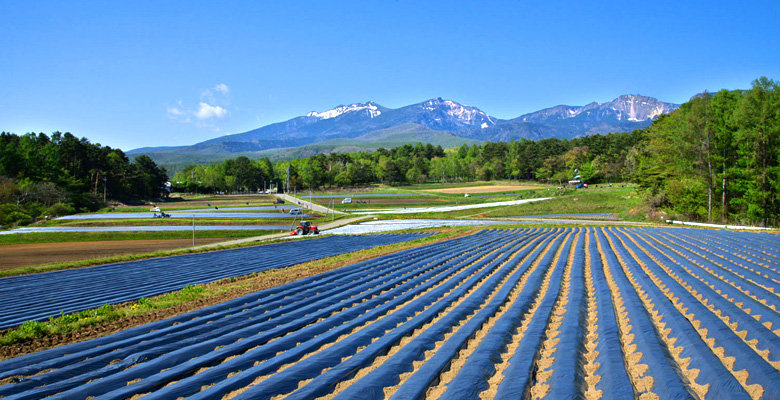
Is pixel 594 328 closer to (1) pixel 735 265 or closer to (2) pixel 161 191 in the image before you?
(1) pixel 735 265

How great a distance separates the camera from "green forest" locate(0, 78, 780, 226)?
34.4 meters

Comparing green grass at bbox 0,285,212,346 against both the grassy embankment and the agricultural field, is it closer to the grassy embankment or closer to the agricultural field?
the grassy embankment

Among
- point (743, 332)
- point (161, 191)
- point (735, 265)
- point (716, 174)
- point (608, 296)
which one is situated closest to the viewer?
point (743, 332)

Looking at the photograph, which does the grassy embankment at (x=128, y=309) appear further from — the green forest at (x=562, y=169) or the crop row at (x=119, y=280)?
the green forest at (x=562, y=169)

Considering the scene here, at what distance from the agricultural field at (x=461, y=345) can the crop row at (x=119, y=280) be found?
5.29 meters

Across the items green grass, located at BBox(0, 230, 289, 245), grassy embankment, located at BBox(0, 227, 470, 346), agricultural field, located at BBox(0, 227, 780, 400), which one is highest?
agricultural field, located at BBox(0, 227, 780, 400)

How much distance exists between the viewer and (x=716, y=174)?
125 feet

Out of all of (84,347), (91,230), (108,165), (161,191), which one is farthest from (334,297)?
(161,191)

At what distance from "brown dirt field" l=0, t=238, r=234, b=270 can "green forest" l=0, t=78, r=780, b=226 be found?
2887cm

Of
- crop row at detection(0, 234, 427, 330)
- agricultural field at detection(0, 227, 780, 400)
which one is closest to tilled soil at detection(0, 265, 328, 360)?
agricultural field at detection(0, 227, 780, 400)

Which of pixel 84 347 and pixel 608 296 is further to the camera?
pixel 608 296

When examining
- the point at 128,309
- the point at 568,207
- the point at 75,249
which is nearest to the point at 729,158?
the point at 568,207

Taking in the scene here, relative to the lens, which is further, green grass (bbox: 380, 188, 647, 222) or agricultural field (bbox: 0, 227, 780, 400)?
green grass (bbox: 380, 188, 647, 222)

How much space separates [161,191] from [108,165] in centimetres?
3649
